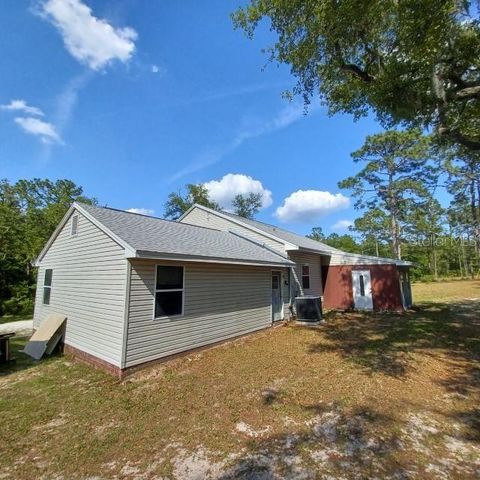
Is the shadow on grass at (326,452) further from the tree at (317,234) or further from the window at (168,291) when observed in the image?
the tree at (317,234)

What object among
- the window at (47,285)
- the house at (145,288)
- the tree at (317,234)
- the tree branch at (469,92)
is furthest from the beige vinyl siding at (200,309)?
the tree at (317,234)

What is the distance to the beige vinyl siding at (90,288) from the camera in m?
6.60

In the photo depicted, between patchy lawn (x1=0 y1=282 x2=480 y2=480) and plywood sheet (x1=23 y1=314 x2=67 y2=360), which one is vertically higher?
plywood sheet (x1=23 y1=314 x2=67 y2=360)

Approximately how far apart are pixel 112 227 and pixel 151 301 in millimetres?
2219

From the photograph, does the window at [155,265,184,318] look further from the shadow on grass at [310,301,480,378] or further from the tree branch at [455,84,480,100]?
the tree branch at [455,84,480,100]

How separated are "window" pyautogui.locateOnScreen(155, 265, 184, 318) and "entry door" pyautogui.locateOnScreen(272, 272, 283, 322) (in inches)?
205

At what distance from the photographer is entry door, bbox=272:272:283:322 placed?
38.7ft

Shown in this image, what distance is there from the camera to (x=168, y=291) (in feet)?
23.9

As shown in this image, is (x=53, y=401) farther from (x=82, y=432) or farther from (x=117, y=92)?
(x=117, y=92)

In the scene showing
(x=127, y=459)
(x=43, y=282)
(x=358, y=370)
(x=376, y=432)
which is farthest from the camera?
(x=43, y=282)

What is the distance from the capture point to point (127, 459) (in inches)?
141

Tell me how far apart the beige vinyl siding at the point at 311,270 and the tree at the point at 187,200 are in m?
19.4

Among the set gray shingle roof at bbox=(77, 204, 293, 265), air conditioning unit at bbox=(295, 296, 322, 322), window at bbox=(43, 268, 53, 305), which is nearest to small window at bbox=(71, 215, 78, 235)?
gray shingle roof at bbox=(77, 204, 293, 265)

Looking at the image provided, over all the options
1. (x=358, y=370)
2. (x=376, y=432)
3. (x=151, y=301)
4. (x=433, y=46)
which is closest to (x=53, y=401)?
(x=151, y=301)
